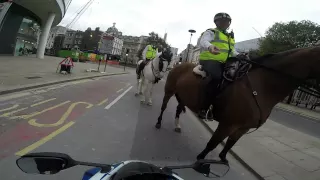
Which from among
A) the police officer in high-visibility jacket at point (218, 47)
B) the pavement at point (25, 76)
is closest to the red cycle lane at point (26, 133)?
the pavement at point (25, 76)

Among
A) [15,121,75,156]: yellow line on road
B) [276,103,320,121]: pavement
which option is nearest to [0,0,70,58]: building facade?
[15,121,75,156]: yellow line on road

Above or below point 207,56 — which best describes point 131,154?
below

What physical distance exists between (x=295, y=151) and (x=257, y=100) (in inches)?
149

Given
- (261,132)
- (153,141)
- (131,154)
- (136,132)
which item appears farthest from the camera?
(261,132)

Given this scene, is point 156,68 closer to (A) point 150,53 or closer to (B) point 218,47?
(A) point 150,53

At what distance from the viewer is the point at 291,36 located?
43156mm

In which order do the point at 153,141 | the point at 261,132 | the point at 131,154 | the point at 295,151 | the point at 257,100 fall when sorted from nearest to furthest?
the point at 257,100
the point at 131,154
the point at 153,141
the point at 295,151
the point at 261,132

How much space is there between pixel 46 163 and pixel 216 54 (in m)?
3.42

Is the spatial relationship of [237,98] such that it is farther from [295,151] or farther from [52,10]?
[52,10]

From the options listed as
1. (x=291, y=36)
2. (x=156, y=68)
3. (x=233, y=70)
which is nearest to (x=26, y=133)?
(x=233, y=70)

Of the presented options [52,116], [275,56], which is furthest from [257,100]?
[52,116]

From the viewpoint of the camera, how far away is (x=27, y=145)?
4410mm

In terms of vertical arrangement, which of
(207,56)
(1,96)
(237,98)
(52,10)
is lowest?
→ (1,96)

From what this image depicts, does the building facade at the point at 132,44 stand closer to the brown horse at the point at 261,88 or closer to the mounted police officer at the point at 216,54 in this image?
the mounted police officer at the point at 216,54
